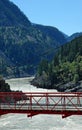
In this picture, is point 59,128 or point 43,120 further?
point 43,120

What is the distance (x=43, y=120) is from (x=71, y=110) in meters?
49.8

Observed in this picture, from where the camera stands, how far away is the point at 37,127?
98.7 meters

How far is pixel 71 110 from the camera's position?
61.7 meters

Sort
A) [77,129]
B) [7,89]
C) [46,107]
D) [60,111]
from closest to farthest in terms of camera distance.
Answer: [60,111] → [46,107] → [77,129] → [7,89]

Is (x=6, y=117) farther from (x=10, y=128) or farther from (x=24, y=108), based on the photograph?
(x=24, y=108)

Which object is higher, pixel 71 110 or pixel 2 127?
pixel 71 110

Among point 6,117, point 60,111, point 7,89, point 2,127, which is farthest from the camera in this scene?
point 7,89

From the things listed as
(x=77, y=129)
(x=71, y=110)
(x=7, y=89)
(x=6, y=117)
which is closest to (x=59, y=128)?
(x=77, y=129)

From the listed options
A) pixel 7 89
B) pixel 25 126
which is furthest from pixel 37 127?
pixel 7 89

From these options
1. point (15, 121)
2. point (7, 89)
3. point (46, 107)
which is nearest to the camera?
point (46, 107)

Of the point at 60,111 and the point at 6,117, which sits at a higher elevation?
the point at 60,111

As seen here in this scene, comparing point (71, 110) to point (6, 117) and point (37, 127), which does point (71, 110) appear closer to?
point (37, 127)

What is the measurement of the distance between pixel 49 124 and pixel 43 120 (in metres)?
7.53

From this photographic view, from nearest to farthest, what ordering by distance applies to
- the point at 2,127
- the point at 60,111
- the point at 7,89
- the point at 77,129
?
the point at 60,111
the point at 77,129
the point at 2,127
the point at 7,89
